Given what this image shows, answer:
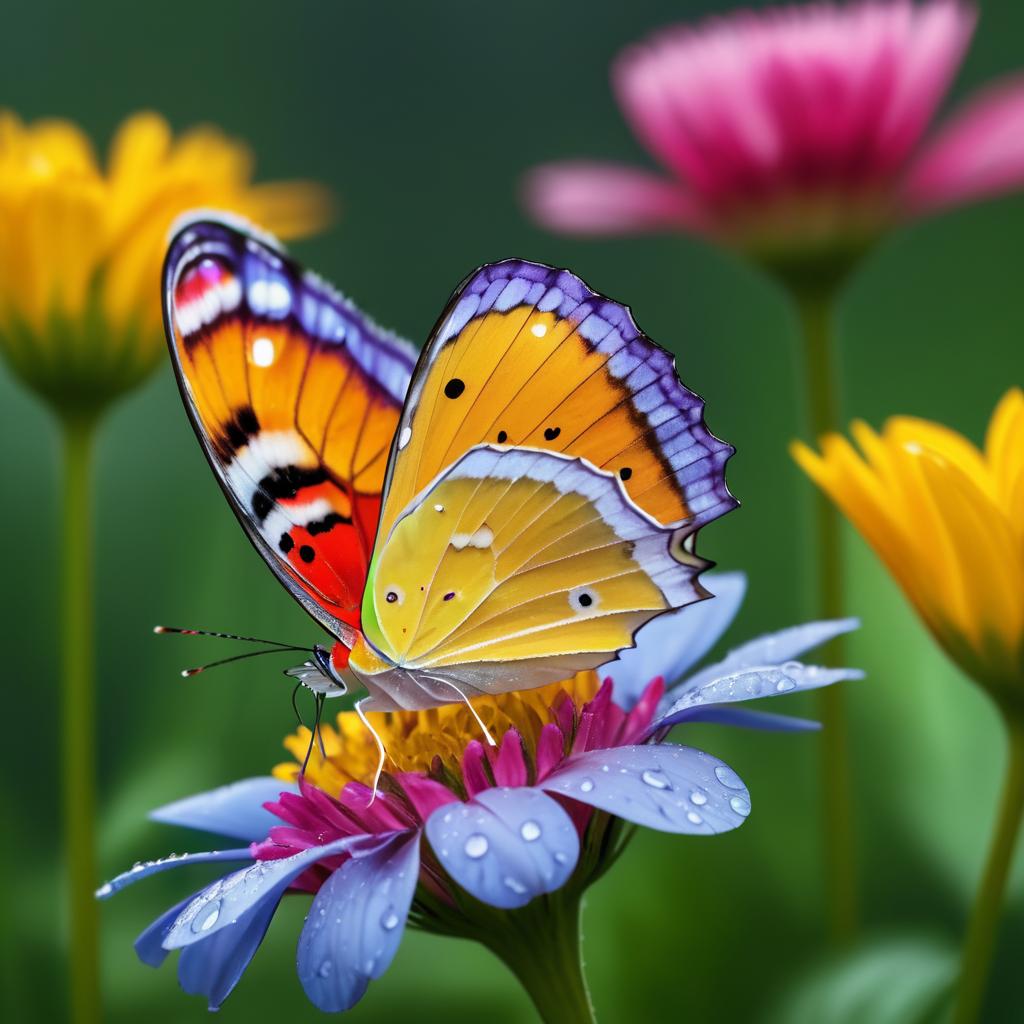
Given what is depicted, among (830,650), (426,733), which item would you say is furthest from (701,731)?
(426,733)

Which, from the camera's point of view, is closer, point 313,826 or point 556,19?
point 313,826

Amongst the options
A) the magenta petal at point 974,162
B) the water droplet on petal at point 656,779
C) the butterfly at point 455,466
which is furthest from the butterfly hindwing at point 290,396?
the magenta petal at point 974,162

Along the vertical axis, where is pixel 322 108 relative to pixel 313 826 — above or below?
above

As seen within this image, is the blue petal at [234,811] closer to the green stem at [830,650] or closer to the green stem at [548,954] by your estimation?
the green stem at [548,954]

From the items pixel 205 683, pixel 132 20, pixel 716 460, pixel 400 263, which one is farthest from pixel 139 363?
pixel 132 20

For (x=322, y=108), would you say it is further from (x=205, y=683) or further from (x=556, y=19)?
(x=205, y=683)

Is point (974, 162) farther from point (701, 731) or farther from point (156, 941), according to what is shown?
point (156, 941)

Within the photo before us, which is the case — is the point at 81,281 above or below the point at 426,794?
above
